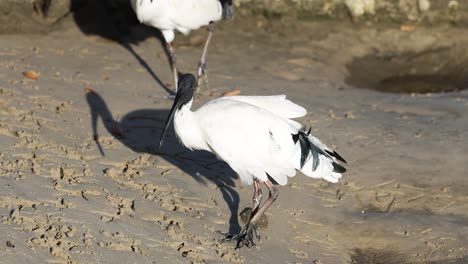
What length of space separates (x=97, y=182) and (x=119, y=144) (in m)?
0.93

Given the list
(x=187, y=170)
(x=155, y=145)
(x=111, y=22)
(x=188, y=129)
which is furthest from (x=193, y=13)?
(x=188, y=129)

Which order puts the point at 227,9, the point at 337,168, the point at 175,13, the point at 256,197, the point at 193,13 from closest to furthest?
the point at 337,168, the point at 256,197, the point at 175,13, the point at 193,13, the point at 227,9

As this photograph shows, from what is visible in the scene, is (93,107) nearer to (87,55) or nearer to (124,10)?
(87,55)

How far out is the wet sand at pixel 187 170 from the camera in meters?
6.09

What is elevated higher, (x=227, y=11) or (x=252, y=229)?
(x=252, y=229)

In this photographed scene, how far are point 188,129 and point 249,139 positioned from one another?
0.50m

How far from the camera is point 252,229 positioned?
21.2 ft

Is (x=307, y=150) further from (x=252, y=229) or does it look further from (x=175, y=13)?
(x=175, y=13)

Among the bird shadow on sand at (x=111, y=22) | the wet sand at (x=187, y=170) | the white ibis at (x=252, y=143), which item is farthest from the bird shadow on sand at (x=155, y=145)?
the bird shadow on sand at (x=111, y=22)

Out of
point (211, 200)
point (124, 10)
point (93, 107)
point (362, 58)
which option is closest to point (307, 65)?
point (362, 58)

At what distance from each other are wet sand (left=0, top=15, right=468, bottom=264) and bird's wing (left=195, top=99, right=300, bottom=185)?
1.82ft

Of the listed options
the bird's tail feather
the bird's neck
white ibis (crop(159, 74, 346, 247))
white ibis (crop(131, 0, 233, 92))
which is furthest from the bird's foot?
white ibis (crop(131, 0, 233, 92))

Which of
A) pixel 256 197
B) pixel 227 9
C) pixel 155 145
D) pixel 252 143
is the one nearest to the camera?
pixel 252 143

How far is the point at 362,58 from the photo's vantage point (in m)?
11.1
